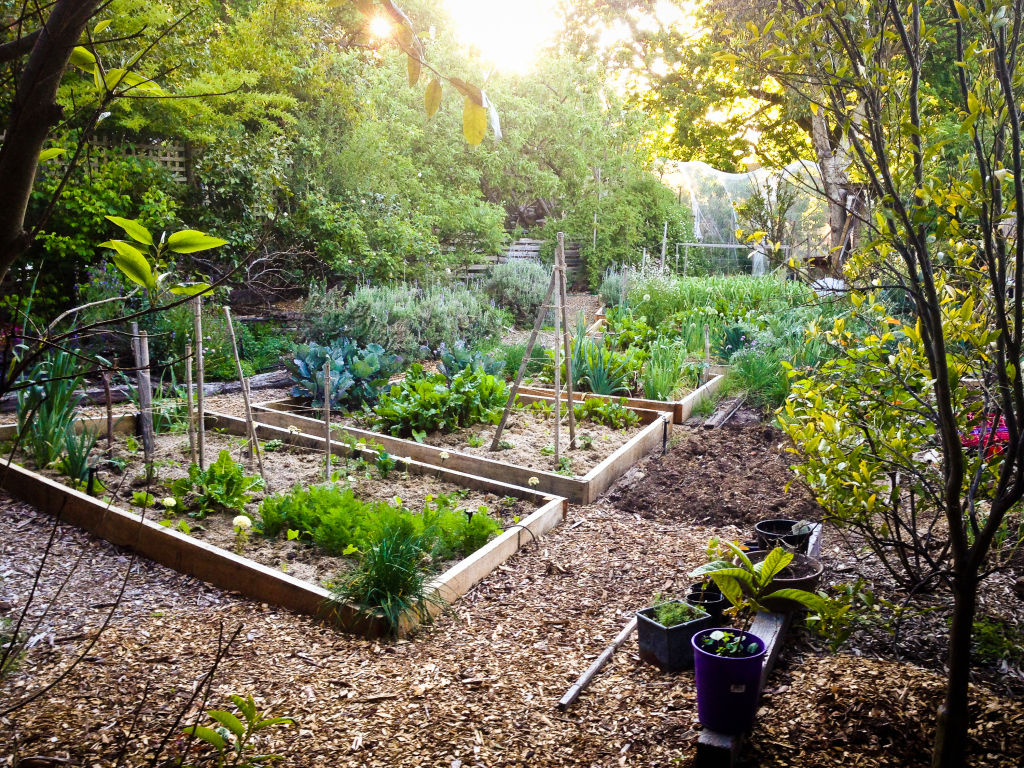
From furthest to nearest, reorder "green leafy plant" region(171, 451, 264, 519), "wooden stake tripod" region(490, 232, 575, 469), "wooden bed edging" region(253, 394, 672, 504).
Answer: "wooden stake tripod" region(490, 232, 575, 469) → "wooden bed edging" region(253, 394, 672, 504) → "green leafy plant" region(171, 451, 264, 519)

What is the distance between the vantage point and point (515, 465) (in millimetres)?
4898

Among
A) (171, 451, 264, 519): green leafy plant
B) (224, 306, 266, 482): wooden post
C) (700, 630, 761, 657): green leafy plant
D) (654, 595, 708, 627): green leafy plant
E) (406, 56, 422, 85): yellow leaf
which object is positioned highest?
(406, 56, 422, 85): yellow leaf

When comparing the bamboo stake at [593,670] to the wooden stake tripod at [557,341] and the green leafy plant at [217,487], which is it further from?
the green leafy plant at [217,487]

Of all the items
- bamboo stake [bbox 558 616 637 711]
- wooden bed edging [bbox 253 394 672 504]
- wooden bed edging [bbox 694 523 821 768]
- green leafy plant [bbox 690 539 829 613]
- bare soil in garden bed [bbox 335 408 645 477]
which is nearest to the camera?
wooden bed edging [bbox 694 523 821 768]

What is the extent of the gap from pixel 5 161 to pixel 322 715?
6.64 feet

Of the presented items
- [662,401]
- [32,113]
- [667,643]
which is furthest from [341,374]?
[32,113]

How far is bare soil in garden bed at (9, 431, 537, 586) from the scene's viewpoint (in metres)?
3.60

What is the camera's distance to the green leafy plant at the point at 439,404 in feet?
18.1

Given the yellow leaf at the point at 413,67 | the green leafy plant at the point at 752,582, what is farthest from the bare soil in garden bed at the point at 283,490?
the yellow leaf at the point at 413,67

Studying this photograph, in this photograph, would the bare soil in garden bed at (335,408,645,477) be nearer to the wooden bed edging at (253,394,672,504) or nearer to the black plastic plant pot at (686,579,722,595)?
the wooden bed edging at (253,394,672,504)

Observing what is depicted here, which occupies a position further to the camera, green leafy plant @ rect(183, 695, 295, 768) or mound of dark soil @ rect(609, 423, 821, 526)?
mound of dark soil @ rect(609, 423, 821, 526)

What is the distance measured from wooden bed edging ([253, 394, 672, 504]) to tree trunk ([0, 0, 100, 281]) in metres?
4.02

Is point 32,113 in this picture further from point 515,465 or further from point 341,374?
point 341,374

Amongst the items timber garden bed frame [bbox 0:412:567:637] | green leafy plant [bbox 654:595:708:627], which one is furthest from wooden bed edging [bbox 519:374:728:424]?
green leafy plant [bbox 654:595:708:627]
